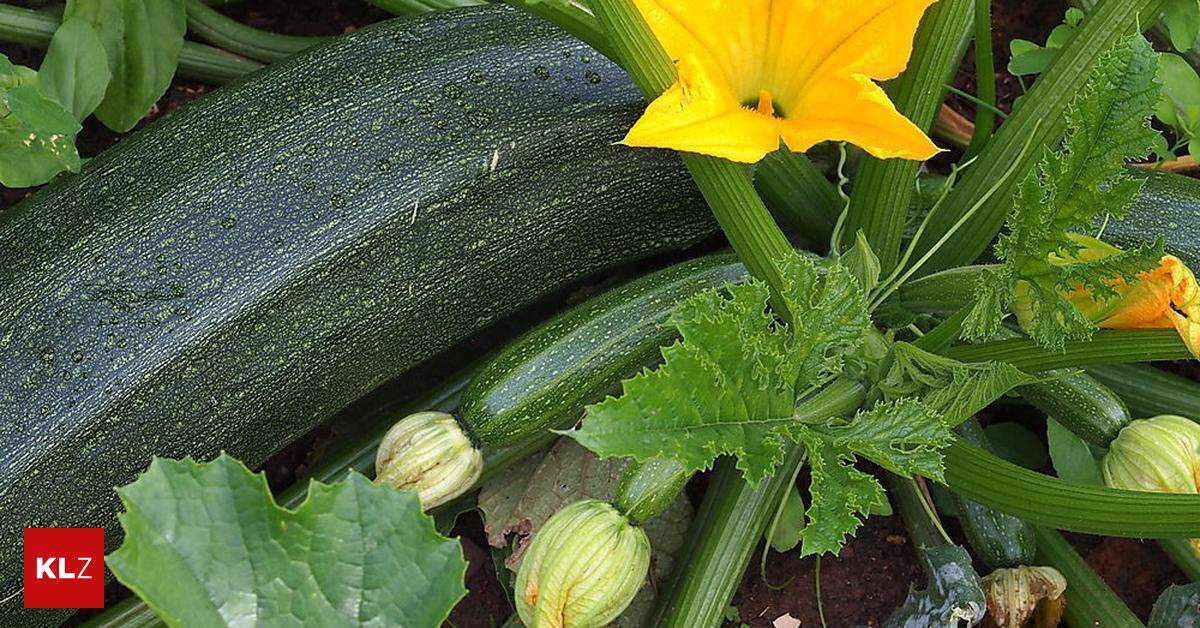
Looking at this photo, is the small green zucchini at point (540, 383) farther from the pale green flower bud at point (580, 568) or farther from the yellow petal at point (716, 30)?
the yellow petal at point (716, 30)

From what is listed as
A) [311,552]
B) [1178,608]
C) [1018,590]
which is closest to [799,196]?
[1018,590]

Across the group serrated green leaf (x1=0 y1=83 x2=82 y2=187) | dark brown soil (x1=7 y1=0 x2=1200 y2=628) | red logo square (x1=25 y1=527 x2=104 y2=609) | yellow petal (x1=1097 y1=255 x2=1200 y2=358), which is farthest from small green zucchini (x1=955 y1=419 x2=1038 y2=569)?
serrated green leaf (x1=0 y1=83 x2=82 y2=187)

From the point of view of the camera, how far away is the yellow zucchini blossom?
4.59 ft

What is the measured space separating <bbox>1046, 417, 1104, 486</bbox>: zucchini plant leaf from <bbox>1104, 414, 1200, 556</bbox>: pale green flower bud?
7.5 inches

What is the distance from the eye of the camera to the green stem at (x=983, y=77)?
6.27ft

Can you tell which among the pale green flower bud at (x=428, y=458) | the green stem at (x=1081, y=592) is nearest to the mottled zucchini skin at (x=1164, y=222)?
the green stem at (x=1081, y=592)

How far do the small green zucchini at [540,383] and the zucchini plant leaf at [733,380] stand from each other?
0.43 metres

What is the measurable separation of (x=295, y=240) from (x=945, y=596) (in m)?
1.11

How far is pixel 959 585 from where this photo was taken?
1811 millimetres

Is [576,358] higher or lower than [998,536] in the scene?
higher

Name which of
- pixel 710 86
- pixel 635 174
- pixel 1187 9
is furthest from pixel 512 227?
pixel 1187 9

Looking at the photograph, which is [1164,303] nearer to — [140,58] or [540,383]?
[540,383]

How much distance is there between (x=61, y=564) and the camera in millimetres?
1826

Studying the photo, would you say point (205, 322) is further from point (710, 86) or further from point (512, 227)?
point (710, 86)
